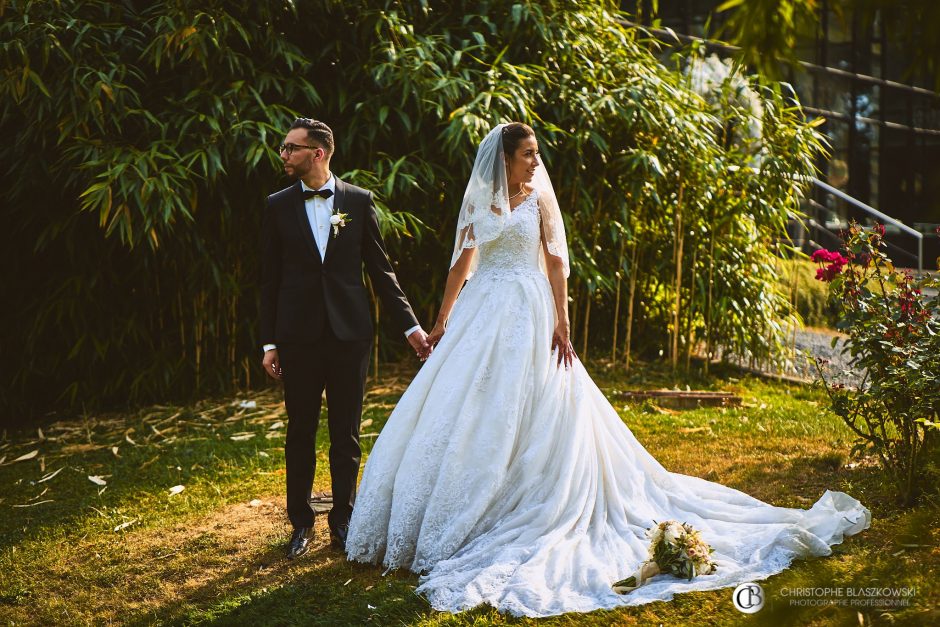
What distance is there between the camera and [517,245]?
119 inches

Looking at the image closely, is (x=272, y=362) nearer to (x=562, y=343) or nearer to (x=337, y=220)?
(x=337, y=220)

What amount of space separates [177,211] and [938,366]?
3830mm

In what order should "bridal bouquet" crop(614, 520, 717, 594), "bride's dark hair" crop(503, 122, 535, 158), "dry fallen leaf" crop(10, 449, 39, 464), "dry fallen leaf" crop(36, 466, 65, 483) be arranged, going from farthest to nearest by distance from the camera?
"dry fallen leaf" crop(10, 449, 39, 464) < "dry fallen leaf" crop(36, 466, 65, 483) < "bride's dark hair" crop(503, 122, 535, 158) < "bridal bouquet" crop(614, 520, 717, 594)

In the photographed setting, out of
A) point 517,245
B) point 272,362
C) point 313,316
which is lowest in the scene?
point 272,362

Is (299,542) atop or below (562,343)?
below

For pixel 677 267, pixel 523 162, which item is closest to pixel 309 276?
pixel 523 162

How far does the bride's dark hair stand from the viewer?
2.96 meters

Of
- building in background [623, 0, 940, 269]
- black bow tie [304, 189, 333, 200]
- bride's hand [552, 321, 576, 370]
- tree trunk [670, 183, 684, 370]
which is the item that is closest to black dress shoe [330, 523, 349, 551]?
bride's hand [552, 321, 576, 370]

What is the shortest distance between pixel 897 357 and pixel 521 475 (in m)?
1.44

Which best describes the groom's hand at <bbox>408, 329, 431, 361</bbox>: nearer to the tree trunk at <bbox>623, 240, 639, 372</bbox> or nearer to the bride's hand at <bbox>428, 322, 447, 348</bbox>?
the bride's hand at <bbox>428, 322, 447, 348</bbox>

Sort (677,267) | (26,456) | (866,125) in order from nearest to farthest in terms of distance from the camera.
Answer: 1. (26,456)
2. (677,267)
3. (866,125)

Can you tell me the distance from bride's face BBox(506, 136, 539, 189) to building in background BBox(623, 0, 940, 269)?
793cm

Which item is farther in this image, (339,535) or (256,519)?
(256,519)

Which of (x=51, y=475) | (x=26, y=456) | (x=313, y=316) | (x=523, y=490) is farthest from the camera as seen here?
(x=26, y=456)
